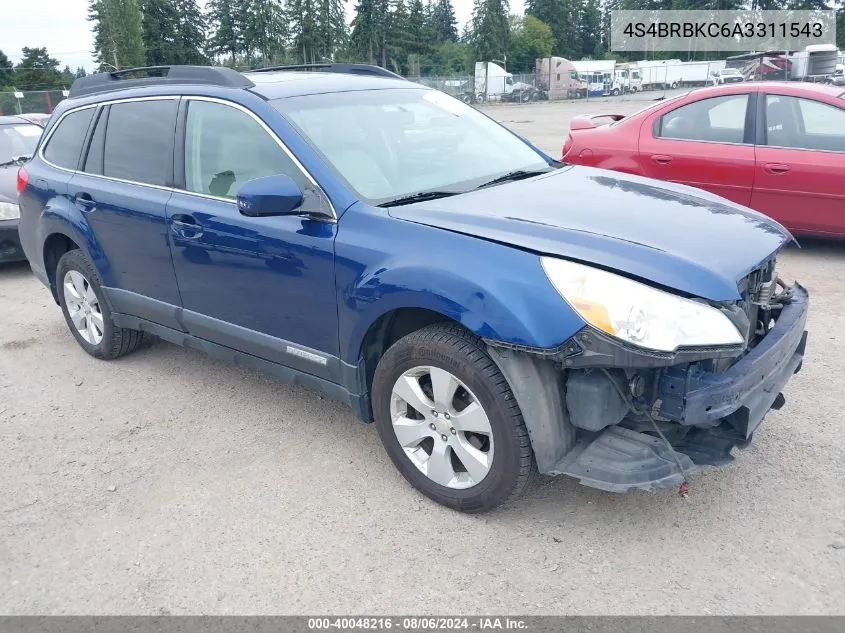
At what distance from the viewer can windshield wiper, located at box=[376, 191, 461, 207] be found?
3.15 meters

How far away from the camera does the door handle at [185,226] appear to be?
3.71m

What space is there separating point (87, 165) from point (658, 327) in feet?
12.4

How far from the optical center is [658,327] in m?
2.48

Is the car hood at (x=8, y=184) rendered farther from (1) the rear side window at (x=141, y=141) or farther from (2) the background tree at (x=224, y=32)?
(2) the background tree at (x=224, y=32)

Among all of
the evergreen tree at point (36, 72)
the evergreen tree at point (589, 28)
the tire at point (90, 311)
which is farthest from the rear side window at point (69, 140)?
the evergreen tree at point (589, 28)

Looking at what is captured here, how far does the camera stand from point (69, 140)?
4.84 meters

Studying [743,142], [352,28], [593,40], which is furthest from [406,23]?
[743,142]

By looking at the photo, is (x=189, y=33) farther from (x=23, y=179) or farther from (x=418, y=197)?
Answer: (x=418, y=197)

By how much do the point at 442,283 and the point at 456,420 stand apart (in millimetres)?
568

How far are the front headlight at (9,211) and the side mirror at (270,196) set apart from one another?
17.4ft

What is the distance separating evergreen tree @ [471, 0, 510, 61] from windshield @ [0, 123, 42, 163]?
3059 inches

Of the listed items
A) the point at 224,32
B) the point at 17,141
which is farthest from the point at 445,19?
the point at 17,141

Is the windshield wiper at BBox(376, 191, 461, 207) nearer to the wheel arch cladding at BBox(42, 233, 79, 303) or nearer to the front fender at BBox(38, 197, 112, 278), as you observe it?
the front fender at BBox(38, 197, 112, 278)

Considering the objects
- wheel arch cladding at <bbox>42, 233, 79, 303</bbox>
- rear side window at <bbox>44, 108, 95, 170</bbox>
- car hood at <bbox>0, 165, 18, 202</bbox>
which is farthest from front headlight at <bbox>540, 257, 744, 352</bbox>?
car hood at <bbox>0, 165, 18, 202</bbox>
